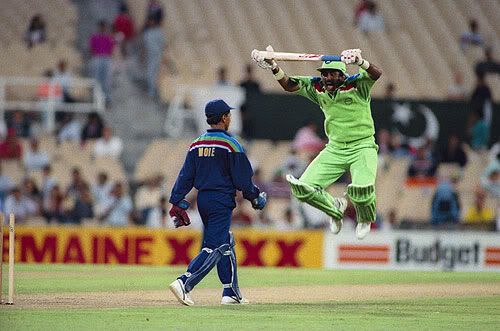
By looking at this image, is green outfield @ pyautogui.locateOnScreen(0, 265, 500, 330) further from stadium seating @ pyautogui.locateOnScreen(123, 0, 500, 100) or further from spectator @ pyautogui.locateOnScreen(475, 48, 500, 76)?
spectator @ pyautogui.locateOnScreen(475, 48, 500, 76)

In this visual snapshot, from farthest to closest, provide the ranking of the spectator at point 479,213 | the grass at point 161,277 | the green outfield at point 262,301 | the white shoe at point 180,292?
the spectator at point 479,213 → the grass at point 161,277 → the white shoe at point 180,292 → the green outfield at point 262,301

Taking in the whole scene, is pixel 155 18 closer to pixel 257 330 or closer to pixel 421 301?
pixel 421 301

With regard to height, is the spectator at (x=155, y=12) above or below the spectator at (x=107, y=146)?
above

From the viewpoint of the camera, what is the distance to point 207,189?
12047mm

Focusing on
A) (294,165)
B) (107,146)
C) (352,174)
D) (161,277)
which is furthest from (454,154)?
(352,174)

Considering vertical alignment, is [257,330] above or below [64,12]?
below

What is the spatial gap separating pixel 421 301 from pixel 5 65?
1278 centimetres

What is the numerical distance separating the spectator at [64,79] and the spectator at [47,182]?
192 cm

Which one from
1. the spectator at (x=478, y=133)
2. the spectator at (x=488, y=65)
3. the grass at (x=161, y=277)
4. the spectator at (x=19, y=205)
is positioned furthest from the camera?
the spectator at (x=488, y=65)

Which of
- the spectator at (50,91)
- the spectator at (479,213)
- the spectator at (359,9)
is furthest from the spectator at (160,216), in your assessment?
the spectator at (359,9)

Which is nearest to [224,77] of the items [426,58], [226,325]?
[426,58]

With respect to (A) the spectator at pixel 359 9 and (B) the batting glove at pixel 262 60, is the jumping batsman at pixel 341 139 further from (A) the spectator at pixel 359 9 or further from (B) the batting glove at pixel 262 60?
(A) the spectator at pixel 359 9

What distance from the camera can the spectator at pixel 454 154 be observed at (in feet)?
78.7

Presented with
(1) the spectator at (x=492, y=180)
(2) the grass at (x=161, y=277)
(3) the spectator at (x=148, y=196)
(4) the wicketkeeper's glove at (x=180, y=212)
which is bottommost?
(2) the grass at (x=161, y=277)
